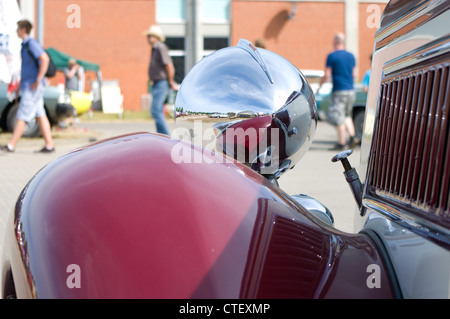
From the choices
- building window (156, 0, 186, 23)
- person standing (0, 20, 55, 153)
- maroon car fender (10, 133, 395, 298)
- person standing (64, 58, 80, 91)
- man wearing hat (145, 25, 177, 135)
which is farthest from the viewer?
building window (156, 0, 186, 23)

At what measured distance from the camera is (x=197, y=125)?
1.84 metres

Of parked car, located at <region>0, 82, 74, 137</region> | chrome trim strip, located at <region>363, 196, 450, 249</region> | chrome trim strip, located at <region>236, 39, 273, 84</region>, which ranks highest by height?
chrome trim strip, located at <region>236, 39, 273, 84</region>

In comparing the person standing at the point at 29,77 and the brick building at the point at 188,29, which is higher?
the brick building at the point at 188,29

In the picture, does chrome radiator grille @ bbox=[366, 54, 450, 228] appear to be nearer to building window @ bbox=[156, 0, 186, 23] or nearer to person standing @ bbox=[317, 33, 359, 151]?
person standing @ bbox=[317, 33, 359, 151]

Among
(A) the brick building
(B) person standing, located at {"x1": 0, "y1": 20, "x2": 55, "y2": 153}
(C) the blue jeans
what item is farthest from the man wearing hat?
(A) the brick building

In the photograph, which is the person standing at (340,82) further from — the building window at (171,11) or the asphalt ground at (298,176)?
the building window at (171,11)

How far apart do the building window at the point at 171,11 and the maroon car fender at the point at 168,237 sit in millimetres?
25476

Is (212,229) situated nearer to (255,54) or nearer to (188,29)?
(255,54)

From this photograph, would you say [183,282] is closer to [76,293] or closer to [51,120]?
[76,293]

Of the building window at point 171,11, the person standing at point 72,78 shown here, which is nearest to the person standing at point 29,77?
the person standing at point 72,78

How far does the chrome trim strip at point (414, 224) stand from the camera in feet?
3.27

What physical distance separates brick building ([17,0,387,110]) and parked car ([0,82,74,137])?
13.6 m

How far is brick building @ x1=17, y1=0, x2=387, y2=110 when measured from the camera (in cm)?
2502

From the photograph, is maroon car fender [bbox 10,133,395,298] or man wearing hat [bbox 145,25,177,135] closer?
maroon car fender [bbox 10,133,395,298]
